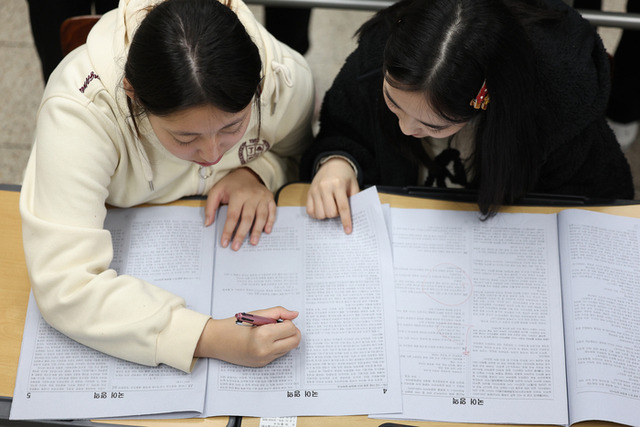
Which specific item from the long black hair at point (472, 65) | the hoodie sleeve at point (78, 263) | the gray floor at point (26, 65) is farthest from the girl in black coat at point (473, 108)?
the gray floor at point (26, 65)

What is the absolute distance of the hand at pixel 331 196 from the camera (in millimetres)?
1045

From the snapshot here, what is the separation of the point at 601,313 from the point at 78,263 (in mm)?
842

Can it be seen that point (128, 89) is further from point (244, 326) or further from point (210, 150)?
point (244, 326)

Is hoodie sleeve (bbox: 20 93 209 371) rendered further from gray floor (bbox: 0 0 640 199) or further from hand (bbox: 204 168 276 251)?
gray floor (bbox: 0 0 640 199)

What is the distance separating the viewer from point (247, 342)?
0.90 meters

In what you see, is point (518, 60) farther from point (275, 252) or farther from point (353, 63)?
point (275, 252)

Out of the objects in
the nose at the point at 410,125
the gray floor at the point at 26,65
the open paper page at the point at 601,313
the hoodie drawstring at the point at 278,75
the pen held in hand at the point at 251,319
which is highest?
A: the hoodie drawstring at the point at 278,75

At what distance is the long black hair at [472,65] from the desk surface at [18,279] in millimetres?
171

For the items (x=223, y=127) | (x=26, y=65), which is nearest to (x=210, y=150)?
(x=223, y=127)

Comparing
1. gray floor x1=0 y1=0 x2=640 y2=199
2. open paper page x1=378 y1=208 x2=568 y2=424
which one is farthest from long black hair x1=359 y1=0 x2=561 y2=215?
gray floor x1=0 y1=0 x2=640 y2=199

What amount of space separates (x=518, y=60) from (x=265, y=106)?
425 mm

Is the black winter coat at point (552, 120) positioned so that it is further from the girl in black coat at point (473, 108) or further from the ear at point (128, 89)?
the ear at point (128, 89)

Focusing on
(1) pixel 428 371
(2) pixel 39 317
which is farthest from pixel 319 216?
(2) pixel 39 317

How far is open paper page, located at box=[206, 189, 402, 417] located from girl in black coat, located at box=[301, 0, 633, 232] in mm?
56
